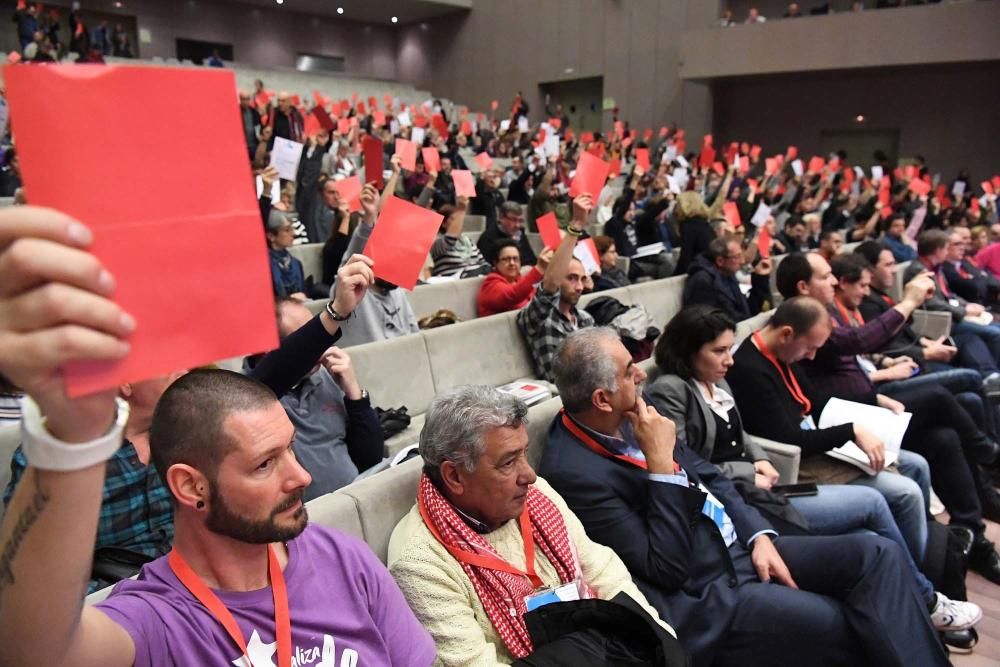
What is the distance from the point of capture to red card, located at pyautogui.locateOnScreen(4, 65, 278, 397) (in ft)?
1.76

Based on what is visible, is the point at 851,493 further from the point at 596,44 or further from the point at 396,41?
the point at 396,41

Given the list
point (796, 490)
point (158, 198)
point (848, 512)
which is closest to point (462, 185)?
point (796, 490)

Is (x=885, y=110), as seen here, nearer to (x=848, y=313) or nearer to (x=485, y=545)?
(x=848, y=313)

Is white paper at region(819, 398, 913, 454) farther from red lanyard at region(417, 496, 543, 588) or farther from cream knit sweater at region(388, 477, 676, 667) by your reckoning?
red lanyard at region(417, 496, 543, 588)

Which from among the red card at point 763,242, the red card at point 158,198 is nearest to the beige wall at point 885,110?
the red card at point 763,242

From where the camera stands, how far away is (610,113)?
17.4m

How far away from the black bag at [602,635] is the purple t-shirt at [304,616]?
0.92 ft

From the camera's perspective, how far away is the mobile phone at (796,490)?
249cm

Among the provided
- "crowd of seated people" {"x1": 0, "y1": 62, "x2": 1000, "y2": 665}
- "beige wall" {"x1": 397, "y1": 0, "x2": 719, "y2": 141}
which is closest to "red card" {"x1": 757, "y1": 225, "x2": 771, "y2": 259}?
"crowd of seated people" {"x1": 0, "y1": 62, "x2": 1000, "y2": 665}

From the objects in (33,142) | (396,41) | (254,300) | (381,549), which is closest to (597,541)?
(381,549)

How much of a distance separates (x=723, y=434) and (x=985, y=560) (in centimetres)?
139

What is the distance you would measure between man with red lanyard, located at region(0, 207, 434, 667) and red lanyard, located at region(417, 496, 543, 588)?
0.72 ft

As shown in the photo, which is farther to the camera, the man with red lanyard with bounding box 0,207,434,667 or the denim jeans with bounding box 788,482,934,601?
the denim jeans with bounding box 788,482,934,601

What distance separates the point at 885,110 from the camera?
46.9 ft
